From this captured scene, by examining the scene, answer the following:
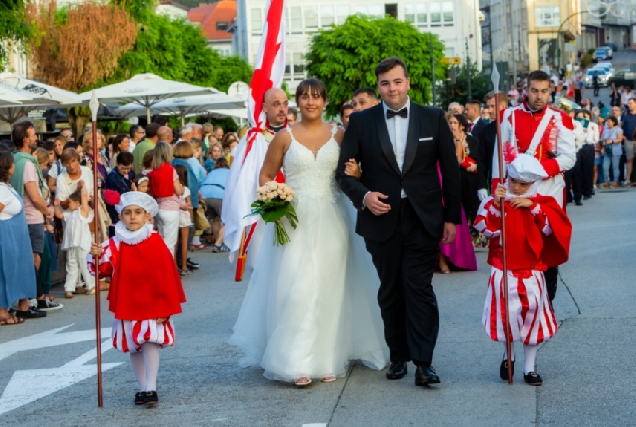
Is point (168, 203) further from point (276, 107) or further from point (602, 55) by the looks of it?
point (602, 55)

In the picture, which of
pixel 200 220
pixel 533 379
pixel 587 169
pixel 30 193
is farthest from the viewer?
pixel 587 169

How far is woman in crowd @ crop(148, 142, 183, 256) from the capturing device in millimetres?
15688

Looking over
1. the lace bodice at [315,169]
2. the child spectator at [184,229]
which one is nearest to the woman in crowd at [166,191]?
the child spectator at [184,229]

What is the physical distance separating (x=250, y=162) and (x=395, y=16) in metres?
94.8

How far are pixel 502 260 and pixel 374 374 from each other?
49.0 inches

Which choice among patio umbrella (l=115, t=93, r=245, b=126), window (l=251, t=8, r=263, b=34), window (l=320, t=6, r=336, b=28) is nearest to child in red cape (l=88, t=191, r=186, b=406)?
patio umbrella (l=115, t=93, r=245, b=126)

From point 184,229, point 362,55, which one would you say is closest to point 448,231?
point 184,229

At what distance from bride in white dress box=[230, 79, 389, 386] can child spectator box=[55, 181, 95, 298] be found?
252 inches

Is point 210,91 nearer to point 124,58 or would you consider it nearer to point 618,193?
point 618,193

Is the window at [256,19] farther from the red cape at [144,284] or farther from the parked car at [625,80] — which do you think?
the red cape at [144,284]

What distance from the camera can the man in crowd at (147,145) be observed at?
18.1 m

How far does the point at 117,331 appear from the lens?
779 cm

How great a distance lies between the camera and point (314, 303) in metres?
8.12

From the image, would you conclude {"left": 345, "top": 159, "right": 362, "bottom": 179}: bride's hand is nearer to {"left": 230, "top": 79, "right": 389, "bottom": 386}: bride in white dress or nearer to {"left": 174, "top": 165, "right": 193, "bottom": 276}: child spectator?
{"left": 230, "top": 79, "right": 389, "bottom": 386}: bride in white dress
